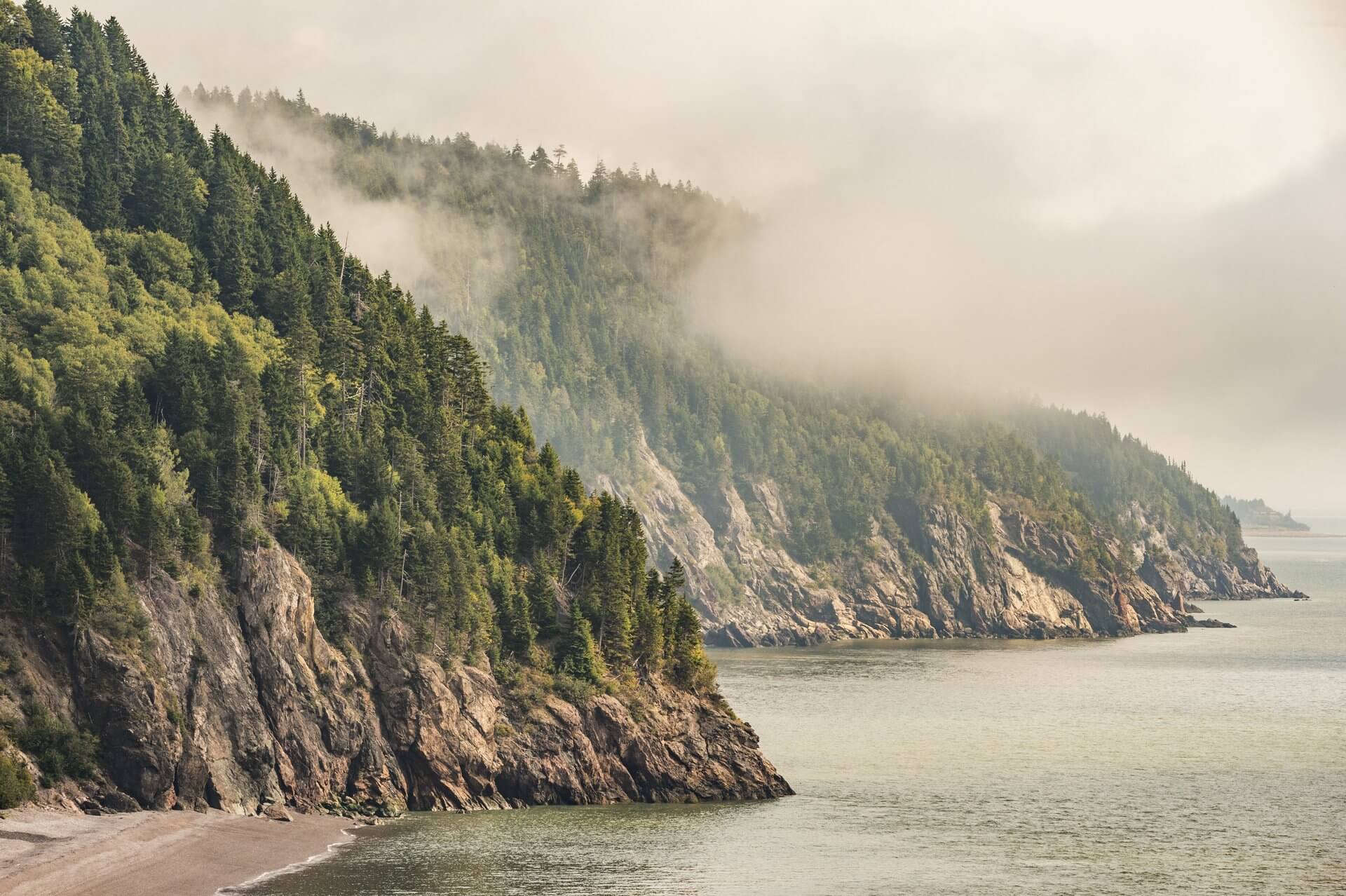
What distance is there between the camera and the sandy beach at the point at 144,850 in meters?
90.6

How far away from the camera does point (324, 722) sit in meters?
123

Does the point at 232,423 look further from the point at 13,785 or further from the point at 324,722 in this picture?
the point at 13,785

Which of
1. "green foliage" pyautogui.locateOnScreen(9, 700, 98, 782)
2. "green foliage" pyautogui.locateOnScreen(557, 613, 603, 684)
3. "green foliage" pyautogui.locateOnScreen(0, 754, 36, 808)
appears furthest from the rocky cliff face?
"green foliage" pyautogui.locateOnScreen(557, 613, 603, 684)

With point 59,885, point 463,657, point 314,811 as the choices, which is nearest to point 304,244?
point 463,657

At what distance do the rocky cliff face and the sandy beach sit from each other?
3.84 metres

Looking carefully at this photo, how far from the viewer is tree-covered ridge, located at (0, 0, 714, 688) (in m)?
119

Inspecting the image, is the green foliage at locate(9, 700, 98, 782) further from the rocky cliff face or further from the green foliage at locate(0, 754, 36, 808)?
the green foliage at locate(0, 754, 36, 808)

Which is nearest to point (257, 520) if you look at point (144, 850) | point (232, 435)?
point (232, 435)

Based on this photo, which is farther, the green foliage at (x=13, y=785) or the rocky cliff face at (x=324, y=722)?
the rocky cliff face at (x=324, y=722)

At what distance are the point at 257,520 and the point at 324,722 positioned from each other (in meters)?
17.3

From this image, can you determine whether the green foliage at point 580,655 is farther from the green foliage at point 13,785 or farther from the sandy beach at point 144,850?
the green foliage at point 13,785

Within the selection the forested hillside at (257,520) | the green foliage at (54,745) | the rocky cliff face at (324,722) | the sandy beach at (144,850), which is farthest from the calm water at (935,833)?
the green foliage at (54,745)

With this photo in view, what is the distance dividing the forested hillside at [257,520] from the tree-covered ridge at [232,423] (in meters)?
0.29

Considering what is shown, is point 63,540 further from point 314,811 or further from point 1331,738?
point 1331,738
